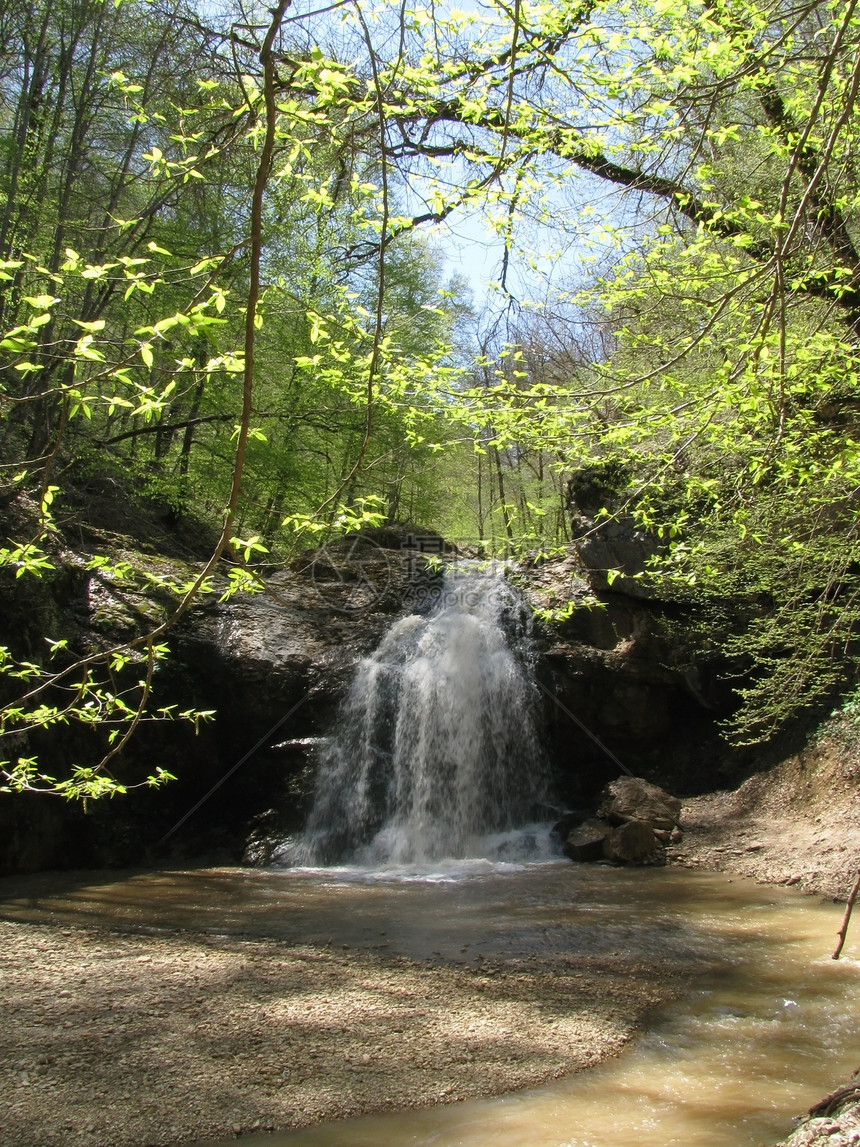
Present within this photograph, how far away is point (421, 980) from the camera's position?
485 centimetres

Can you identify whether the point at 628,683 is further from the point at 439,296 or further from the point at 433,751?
the point at 439,296

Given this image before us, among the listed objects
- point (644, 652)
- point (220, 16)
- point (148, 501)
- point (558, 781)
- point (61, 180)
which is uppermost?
point (61, 180)

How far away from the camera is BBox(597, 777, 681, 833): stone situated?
930cm

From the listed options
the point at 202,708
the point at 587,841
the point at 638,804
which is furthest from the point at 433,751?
the point at 202,708

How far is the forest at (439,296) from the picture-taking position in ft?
8.56

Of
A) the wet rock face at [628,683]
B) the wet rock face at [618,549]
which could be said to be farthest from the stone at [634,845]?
the wet rock face at [618,549]

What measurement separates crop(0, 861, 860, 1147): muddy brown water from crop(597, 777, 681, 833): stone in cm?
102

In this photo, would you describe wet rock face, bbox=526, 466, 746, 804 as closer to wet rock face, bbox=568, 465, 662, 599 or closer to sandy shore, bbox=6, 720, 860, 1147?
wet rock face, bbox=568, 465, 662, 599

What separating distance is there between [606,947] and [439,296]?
6775mm

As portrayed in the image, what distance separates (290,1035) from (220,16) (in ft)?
19.3

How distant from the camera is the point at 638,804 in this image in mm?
9500

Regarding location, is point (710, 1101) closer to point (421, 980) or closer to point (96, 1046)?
point (421, 980)

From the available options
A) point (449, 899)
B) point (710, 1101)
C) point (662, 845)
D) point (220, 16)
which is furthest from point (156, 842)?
point (220, 16)

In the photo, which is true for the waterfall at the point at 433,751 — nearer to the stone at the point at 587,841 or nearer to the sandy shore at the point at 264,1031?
the stone at the point at 587,841
